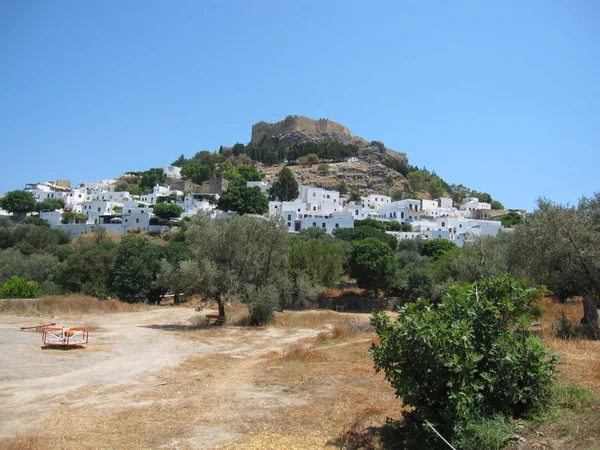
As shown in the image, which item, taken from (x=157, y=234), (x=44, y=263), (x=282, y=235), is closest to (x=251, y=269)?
(x=282, y=235)

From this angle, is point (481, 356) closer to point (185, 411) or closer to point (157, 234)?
point (185, 411)

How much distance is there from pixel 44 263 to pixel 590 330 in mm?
53574

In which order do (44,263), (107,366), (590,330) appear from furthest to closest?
(44,263)
(590,330)
(107,366)

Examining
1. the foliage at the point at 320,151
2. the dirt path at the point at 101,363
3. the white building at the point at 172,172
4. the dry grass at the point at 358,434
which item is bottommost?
the dirt path at the point at 101,363

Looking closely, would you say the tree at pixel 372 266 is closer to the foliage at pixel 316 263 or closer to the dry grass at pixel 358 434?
the foliage at pixel 316 263

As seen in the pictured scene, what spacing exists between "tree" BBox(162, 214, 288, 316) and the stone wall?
132136mm

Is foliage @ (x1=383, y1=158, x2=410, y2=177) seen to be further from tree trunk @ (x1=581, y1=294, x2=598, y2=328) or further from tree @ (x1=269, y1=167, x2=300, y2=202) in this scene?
tree trunk @ (x1=581, y1=294, x2=598, y2=328)

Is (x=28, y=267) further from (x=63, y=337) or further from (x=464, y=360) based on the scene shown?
(x=464, y=360)

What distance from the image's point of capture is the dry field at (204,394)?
271 inches

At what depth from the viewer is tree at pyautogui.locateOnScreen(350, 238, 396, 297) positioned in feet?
152

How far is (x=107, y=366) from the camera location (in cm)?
1241

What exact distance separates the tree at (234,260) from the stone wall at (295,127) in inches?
5202

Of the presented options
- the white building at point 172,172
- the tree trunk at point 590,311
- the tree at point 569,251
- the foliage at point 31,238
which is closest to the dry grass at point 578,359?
the tree trunk at point 590,311

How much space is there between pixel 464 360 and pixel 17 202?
346 ft
